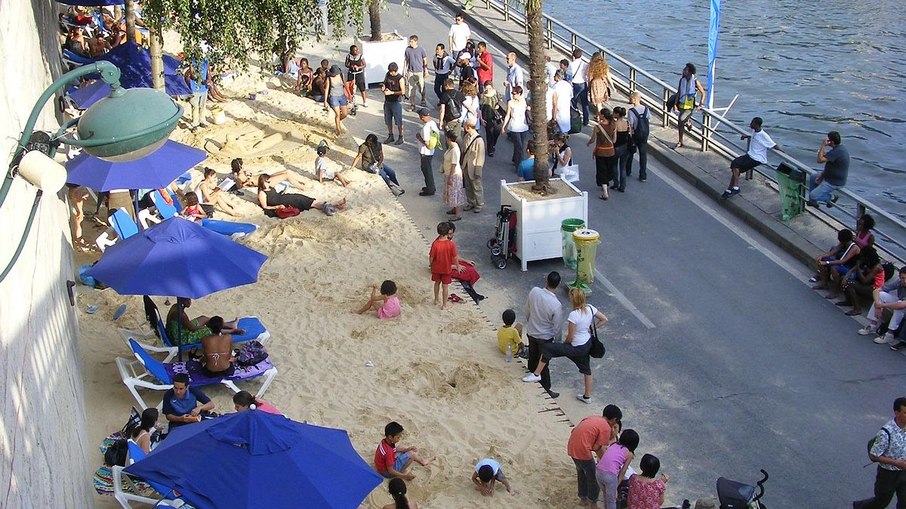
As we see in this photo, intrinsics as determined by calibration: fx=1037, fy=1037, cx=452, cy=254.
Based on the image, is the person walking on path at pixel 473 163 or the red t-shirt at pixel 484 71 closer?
the person walking on path at pixel 473 163

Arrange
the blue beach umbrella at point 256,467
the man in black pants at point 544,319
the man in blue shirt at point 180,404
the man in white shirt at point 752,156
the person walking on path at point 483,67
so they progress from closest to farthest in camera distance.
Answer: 1. the blue beach umbrella at point 256,467
2. the man in blue shirt at point 180,404
3. the man in black pants at point 544,319
4. the man in white shirt at point 752,156
5. the person walking on path at point 483,67

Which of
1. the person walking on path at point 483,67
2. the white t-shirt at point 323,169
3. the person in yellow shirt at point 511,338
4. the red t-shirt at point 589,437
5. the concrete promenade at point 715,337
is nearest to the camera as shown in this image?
the red t-shirt at point 589,437

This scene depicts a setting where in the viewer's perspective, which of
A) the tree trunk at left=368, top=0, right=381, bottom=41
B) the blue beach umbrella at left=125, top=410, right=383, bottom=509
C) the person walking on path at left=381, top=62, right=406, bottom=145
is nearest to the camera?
the blue beach umbrella at left=125, top=410, right=383, bottom=509

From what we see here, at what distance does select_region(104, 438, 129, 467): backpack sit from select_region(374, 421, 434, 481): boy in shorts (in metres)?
2.37

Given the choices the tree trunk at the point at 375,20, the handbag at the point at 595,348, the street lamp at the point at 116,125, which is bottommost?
the handbag at the point at 595,348

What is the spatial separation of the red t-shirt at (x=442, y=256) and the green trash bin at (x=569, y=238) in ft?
6.71

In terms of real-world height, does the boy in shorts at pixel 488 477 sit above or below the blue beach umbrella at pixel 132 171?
below

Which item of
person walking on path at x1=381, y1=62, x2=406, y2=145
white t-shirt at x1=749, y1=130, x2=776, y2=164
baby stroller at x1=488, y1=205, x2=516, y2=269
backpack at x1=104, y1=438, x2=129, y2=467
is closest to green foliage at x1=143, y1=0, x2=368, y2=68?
person walking on path at x1=381, y1=62, x2=406, y2=145

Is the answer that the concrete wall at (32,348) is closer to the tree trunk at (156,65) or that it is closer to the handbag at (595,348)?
the tree trunk at (156,65)

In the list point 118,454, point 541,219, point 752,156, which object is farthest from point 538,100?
point 118,454

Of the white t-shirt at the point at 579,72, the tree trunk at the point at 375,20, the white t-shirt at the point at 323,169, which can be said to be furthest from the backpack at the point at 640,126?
the tree trunk at the point at 375,20

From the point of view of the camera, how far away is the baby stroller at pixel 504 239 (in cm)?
1492

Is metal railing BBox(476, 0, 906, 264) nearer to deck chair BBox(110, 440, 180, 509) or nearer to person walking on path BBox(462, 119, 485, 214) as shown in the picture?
person walking on path BBox(462, 119, 485, 214)

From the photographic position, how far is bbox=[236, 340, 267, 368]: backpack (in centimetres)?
1179
